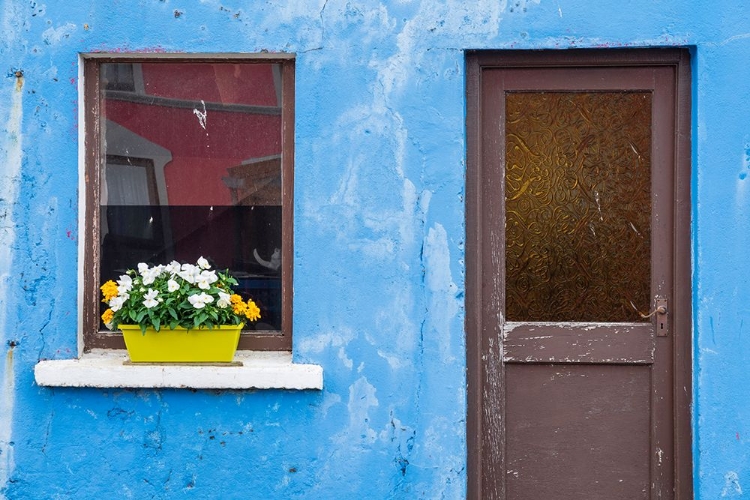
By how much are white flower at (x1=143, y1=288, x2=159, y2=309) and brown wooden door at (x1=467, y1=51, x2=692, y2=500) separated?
146 centimetres

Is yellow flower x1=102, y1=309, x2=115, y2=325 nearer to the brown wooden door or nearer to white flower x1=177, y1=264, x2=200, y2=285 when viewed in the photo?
white flower x1=177, y1=264, x2=200, y2=285

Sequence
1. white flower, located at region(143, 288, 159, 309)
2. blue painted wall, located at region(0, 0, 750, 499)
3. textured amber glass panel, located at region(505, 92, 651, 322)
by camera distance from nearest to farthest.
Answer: white flower, located at region(143, 288, 159, 309) < blue painted wall, located at region(0, 0, 750, 499) < textured amber glass panel, located at region(505, 92, 651, 322)

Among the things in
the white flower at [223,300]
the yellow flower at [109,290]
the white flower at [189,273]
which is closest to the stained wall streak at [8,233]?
the yellow flower at [109,290]

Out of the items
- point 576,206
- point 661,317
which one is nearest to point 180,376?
point 576,206

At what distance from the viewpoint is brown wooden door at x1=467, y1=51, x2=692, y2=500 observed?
4.08m

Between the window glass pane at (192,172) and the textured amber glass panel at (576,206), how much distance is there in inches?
46.6

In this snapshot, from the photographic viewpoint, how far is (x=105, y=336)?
420cm

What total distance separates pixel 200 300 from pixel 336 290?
2.06 feet

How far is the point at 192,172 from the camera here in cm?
425

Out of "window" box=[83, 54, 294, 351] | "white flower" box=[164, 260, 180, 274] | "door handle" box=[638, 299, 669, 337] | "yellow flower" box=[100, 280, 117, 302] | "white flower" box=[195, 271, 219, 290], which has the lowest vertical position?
"door handle" box=[638, 299, 669, 337]

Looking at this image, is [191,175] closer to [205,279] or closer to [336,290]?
[205,279]

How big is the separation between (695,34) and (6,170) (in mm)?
3281

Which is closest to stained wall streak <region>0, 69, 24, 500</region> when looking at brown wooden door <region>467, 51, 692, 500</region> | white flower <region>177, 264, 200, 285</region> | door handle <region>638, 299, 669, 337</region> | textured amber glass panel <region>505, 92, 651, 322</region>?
white flower <region>177, 264, 200, 285</region>

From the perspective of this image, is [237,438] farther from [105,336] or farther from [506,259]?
[506,259]
